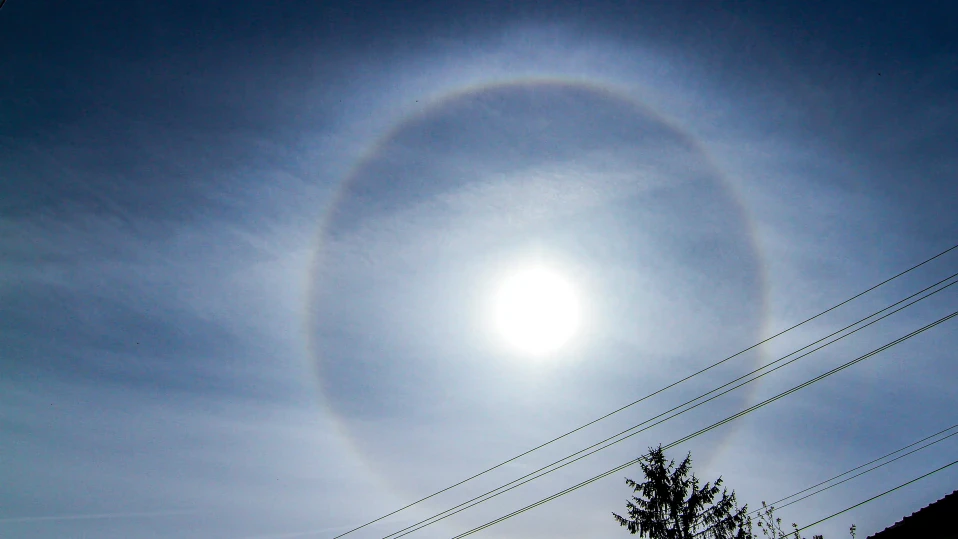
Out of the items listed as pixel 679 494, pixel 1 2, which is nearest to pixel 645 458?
pixel 679 494

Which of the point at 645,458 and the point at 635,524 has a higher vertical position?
the point at 645,458

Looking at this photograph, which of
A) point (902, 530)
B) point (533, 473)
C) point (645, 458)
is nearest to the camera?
point (902, 530)

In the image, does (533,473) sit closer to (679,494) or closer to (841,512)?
(841,512)

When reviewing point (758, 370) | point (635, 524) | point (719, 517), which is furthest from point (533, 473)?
point (719, 517)

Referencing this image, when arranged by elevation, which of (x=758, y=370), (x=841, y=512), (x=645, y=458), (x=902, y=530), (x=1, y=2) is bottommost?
(x=902, y=530)

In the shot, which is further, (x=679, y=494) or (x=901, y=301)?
(x=679, y=494)

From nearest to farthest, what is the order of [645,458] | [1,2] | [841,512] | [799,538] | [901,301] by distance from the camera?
[1,2] < [901,301] < [841,512] < [645,458] < [799,538]

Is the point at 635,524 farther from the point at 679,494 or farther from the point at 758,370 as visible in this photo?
the point at 758,370
